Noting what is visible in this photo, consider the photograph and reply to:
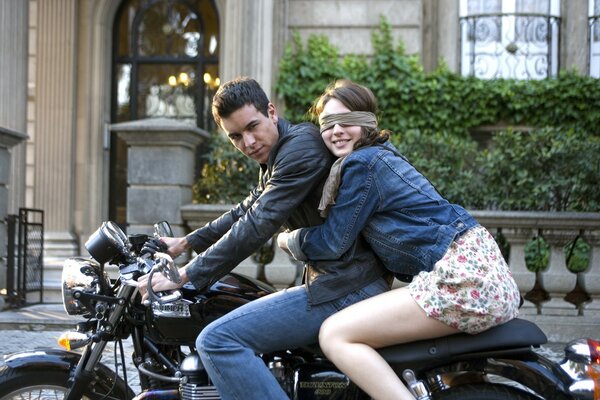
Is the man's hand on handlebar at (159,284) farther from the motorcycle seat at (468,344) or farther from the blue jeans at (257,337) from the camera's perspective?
the motorcycle seat at (468,344)

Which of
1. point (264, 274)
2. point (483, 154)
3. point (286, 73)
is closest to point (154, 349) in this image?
point (264, 274)

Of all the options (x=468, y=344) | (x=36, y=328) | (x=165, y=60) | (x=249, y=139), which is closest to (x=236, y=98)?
(x=249, y=139)

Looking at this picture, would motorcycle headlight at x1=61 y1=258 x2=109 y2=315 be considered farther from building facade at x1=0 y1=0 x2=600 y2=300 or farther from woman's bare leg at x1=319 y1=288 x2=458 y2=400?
building facade at x1=0 y1=0 x2=600 y2=300

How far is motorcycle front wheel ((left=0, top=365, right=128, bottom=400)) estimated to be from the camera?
11.1 ft

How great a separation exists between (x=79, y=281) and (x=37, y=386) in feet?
1.57

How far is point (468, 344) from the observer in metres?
2.97

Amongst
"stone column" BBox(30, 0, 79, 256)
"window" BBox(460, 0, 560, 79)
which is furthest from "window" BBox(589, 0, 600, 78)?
"stone column" BBox(30, 0, 79, 256)

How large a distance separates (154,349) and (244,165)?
5.31 meters

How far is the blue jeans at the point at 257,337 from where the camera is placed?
3.00 meters

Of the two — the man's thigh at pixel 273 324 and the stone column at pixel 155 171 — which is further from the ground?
the stone column at pixel 155 171

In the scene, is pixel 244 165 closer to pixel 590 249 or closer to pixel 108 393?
pixel 590 249

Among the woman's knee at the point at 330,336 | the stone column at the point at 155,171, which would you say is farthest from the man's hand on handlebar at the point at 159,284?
the stone column at the point at 155,171

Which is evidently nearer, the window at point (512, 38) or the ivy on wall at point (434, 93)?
the ivy on wall at point (434, 93)

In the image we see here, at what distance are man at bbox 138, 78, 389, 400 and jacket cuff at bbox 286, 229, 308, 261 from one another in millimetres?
60
